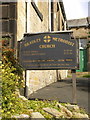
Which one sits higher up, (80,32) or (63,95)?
(80,32)

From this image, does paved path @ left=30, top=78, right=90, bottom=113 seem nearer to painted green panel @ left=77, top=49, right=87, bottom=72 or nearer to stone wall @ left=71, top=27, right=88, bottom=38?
painted green panel @ left=77, top=49, right=87, bottom=72

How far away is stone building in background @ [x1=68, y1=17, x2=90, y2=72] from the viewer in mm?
18211

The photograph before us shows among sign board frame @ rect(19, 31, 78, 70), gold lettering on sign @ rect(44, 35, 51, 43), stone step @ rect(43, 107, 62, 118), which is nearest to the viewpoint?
stone step @ rect(43, 107, 62, 118)

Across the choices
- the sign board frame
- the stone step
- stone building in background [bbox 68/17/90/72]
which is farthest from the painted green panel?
the stone step

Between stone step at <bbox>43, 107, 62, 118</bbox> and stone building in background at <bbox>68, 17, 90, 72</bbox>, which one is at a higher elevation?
stone building in background at <bbox>68, 17, 90, 72</bbox>

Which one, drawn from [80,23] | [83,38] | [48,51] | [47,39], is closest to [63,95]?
[48,51]

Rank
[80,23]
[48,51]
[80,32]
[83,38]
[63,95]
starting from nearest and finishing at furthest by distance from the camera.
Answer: [48,51]
[63,95]
[83,38]
[80,32]
[80,23]

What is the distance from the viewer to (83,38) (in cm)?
1925

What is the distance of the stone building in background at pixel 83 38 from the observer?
18211 mm

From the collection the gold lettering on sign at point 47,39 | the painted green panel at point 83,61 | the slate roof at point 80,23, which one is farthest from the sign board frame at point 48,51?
the slate roof at point 80,23

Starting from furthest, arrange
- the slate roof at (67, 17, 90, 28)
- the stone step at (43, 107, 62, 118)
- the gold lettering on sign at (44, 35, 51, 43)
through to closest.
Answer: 1. the slate roof at (67, 17, 90, 28)
2. the gold lettering on sign at (44, 35, 51, 43)
3. the stone step at (43, 107, 62, 118)

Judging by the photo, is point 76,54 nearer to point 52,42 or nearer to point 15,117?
point 52,42

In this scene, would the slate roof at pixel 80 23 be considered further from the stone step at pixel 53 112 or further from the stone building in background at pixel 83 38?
the stone step at pixel 53 112

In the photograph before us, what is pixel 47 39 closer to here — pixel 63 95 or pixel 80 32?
pixel 63 95
